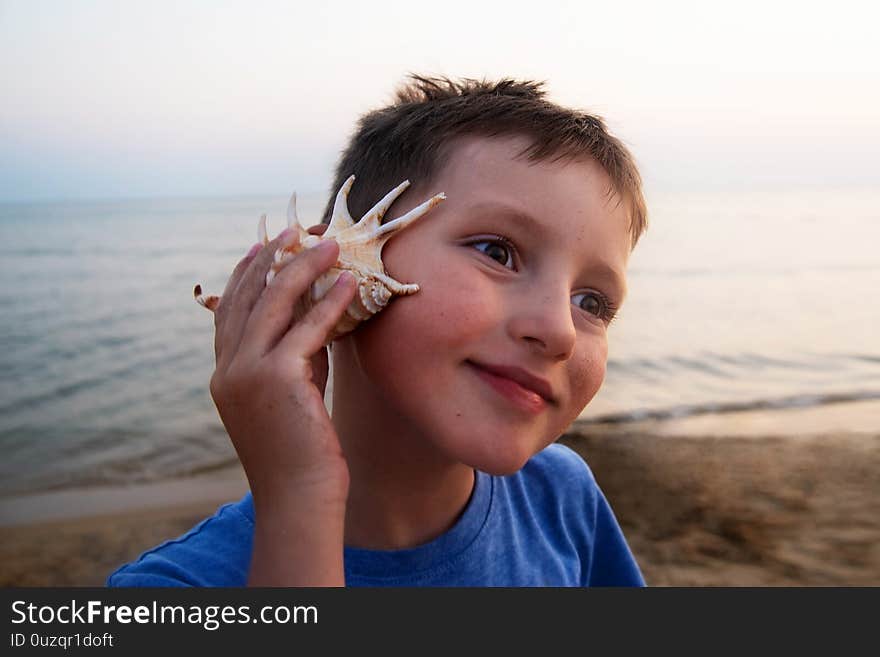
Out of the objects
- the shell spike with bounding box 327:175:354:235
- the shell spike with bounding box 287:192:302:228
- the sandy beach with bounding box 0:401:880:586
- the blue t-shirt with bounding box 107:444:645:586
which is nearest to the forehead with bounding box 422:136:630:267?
the shell spike with bounding box 327:175:354:235

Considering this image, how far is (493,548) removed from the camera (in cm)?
209

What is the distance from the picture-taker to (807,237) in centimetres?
2631

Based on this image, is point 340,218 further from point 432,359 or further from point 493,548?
point 493,548

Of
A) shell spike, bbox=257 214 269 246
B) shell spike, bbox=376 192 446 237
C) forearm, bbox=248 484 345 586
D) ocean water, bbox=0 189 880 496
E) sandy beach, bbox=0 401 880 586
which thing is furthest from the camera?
ocean water, bbox=0 189 880 496

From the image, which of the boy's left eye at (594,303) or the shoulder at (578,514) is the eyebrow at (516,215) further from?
the shoulder at (578,514)

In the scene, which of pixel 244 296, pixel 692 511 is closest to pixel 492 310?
pixel 244 296

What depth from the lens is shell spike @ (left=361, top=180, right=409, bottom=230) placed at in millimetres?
1723

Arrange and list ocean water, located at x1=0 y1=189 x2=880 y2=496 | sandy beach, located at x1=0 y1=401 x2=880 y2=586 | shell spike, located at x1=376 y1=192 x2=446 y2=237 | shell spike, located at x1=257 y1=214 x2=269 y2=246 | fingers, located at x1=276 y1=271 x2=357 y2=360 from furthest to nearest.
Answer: ocean water, located at x1=0 y1=189 x2=880 y2=496 → sandy beach, located at x1=0 y1=401 x2=880 y2=586 → shell spike, located at x1=257 y1=214 x2=269 y2=246 → shell spike, located at x1=376 y1=192 x2=446 y2=237 → fingers, located at x1=276 y1=271 x2=357 y2=360

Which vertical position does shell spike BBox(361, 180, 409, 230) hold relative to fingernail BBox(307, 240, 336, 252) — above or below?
above

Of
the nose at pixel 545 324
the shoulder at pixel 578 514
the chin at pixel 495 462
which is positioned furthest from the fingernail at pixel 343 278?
the shoulder at pixel 578 514

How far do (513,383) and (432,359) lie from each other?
19 cm

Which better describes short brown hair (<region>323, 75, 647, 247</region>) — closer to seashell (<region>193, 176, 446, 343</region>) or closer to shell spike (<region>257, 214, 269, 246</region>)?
seashell (<region>193, 176, 446, 343</region>)

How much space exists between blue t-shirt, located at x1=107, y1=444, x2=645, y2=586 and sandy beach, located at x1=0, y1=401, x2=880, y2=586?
8.14 ft

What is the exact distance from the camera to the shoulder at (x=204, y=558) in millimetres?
1773
